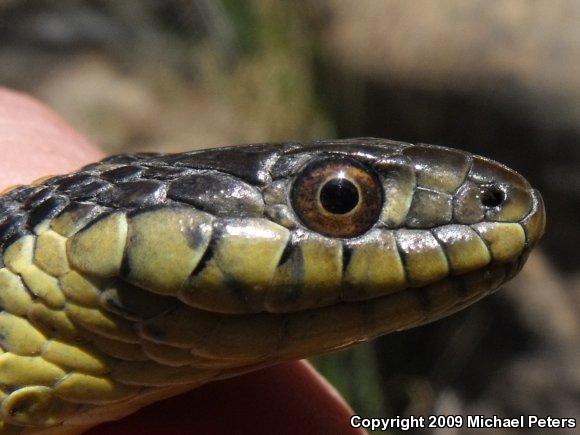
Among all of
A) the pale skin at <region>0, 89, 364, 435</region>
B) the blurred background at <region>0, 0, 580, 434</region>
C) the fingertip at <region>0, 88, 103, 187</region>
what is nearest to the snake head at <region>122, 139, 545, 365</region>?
the pale skin at <region>0, 89, 364, 435</region>

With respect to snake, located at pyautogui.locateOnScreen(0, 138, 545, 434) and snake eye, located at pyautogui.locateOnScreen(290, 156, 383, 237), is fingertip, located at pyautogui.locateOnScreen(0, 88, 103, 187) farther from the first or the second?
snake eye, located at pyautogui.locateOnScreen(290, 156, 383, 237)

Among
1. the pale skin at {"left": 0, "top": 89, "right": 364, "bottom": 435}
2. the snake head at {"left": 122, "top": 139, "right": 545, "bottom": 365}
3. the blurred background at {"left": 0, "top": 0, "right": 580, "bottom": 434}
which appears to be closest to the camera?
the snake head at {"left": 122, "top": 139, "right": 545, "bottom": 365}

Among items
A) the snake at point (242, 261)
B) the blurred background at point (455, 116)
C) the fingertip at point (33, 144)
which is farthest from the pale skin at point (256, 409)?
the blurred background at point (455, 116)

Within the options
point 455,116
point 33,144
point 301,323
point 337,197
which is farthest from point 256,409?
point 455,116

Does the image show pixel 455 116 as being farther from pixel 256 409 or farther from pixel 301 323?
pixel 301 323

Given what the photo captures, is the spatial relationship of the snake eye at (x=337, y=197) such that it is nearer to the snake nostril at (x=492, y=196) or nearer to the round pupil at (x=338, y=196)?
the round pupil at (x=338, y=196)

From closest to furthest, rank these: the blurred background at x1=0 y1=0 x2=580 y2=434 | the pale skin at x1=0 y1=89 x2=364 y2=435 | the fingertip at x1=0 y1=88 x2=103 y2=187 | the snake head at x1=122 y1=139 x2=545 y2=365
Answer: the snake head at x1=122 y1=139 x2=545 y2=365 < the pale skin at x1=0 y1=89 x2=364 y2=435 < the fingertip at x1=0 y1=88 x2=103 y2=187 < the blurred background at x1=0 y1=0 x2=580 y2=434
